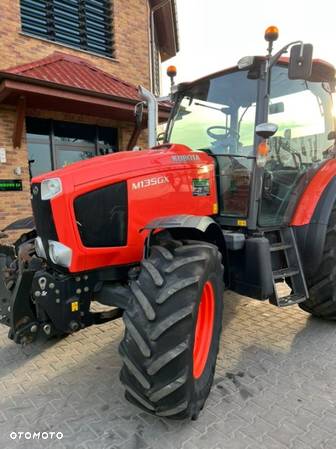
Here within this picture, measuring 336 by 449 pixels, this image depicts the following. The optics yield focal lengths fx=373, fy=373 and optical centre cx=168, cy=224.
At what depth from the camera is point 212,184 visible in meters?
3.17

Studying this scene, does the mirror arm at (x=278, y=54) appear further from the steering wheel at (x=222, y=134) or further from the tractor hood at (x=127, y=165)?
the tractor hood at (x=127, y=165)

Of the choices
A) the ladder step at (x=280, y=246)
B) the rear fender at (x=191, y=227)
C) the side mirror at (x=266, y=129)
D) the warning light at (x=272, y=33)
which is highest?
the warning light at (x=272, y=33)

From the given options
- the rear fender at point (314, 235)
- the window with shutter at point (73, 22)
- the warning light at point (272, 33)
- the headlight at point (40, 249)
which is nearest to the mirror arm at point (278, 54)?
the warning light at point (272, 33)

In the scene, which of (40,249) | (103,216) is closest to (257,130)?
(103,216)

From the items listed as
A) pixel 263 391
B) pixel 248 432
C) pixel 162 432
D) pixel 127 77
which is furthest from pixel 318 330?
pixel 127 77

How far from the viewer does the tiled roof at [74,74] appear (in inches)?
259

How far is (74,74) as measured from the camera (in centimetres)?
729

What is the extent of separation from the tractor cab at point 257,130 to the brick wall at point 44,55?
171 inches

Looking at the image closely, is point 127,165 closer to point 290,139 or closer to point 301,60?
point 301,60

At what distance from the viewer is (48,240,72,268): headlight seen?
241cm

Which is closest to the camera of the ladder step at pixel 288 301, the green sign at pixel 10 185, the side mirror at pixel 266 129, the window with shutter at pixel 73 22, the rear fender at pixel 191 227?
the rear fender at pixel 191 227

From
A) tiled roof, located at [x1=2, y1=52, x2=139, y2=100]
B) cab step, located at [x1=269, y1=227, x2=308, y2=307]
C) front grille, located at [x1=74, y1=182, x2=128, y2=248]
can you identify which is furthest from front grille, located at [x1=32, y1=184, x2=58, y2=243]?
tiled roof, located at [x1=2, y1=52, x2=139, y2=100]

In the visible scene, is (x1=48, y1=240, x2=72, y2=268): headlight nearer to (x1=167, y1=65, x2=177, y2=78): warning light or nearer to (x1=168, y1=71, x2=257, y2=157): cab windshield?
(x1=168, y1=71, x2=257, y2=157): cab windshield

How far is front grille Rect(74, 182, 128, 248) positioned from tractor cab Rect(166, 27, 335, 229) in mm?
1035
